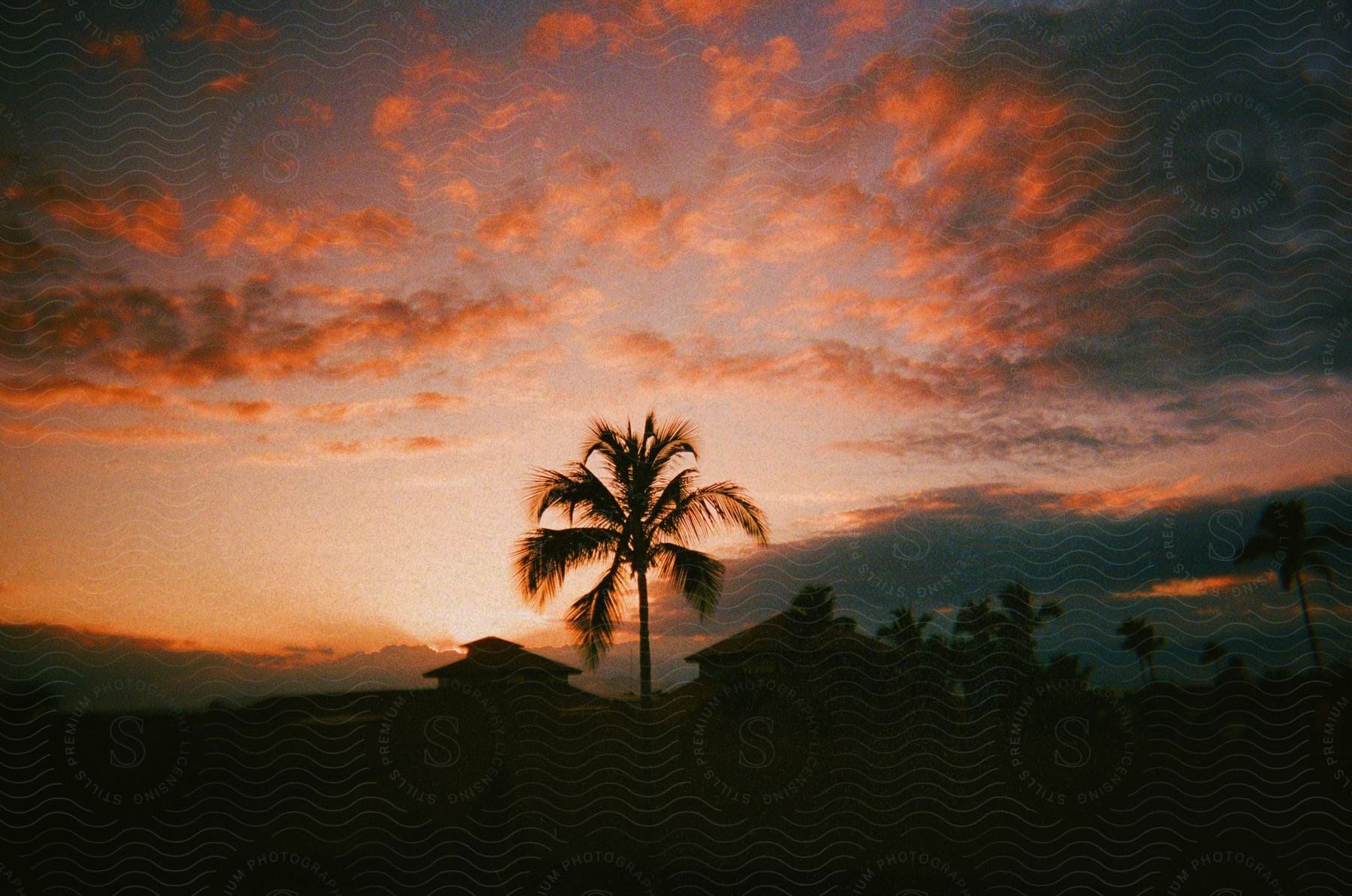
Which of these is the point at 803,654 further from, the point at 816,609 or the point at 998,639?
the point at 998,639

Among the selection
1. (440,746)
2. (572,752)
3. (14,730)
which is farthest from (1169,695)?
(14,730)

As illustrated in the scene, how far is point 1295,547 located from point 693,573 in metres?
12.8

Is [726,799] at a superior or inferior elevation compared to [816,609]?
inferior

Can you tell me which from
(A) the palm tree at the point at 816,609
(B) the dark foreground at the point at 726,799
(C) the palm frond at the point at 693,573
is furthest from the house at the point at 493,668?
(A) the palm tree at the point at 816,609

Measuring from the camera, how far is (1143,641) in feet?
35.0

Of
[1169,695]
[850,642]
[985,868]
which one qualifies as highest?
[850,642]

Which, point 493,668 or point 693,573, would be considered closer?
point 693,573

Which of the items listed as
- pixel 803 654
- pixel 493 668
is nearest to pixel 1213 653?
pixel 803 654

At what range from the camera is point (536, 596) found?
38.3 ft

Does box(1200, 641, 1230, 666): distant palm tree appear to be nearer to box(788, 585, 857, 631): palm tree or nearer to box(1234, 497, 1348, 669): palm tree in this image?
box(1234, 497, 1348, 669): palm tree

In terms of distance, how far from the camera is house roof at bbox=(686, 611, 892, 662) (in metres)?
12.0

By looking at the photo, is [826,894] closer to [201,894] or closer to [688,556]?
[688,556]

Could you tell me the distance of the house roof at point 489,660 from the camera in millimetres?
13819

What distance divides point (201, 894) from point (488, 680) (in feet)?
16.1
